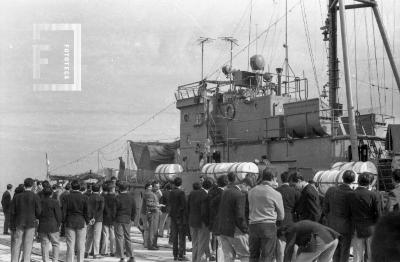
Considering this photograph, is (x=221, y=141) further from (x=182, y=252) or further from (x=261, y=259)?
(x=261, y=259)

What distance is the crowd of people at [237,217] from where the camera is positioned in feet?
25.3

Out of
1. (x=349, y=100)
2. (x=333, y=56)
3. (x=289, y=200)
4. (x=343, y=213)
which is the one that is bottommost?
(x=343, y=213)

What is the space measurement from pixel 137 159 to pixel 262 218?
1035 inches

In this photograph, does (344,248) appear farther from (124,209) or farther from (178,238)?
(124,209)

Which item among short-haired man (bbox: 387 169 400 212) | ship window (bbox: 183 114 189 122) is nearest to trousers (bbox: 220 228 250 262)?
short-haired man (bbox: 387 169 400 212)

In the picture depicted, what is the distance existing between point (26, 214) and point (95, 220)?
7.98 feet

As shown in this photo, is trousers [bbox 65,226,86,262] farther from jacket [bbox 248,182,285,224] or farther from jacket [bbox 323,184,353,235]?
jacket [bbox 323,184,353,235]

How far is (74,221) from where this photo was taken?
412 inches

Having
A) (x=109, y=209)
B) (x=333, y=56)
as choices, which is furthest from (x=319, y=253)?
(x=333, y=56)

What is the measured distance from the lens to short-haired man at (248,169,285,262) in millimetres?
7668

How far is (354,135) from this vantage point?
55.4 feet

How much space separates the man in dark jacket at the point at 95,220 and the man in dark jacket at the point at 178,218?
5.20ft

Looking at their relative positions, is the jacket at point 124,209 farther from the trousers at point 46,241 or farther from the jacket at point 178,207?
the trousers at point 46,241

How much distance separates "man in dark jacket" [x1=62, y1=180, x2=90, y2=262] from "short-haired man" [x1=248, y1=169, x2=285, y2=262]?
13.3 feet
